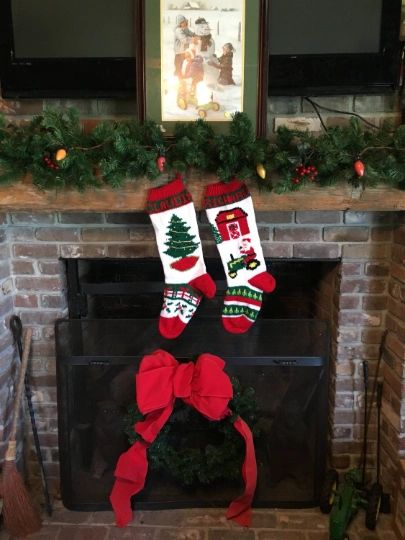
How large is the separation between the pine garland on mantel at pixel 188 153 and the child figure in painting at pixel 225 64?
166 mm

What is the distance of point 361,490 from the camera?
188 centimetres

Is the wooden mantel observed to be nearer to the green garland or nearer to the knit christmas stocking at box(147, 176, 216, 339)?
the knit christmas stocking at box(147, 176, 216, 339)

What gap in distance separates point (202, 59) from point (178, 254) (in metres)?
0.63

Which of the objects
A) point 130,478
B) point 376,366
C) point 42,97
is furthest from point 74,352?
point 376,366

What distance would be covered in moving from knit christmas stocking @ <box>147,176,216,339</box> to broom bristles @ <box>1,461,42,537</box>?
0.72m

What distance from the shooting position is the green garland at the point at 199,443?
1.83 meters

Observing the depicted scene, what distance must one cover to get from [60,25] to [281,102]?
0.79m

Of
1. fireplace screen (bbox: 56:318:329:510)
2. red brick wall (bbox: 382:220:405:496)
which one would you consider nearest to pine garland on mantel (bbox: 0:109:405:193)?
red brick wall (bbox: 382:220:405:496)

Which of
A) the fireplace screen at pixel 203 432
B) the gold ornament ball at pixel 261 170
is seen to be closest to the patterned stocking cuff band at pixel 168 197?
the gold ornament ball at pixel 261 170

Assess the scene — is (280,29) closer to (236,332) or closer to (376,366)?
(236,332)

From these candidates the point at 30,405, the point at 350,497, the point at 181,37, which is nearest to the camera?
the point at 181,37

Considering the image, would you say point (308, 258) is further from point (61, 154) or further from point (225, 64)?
point (61, 154)

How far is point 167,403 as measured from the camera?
173cm

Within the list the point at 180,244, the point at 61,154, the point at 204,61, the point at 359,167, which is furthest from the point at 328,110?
the point at 61,154
